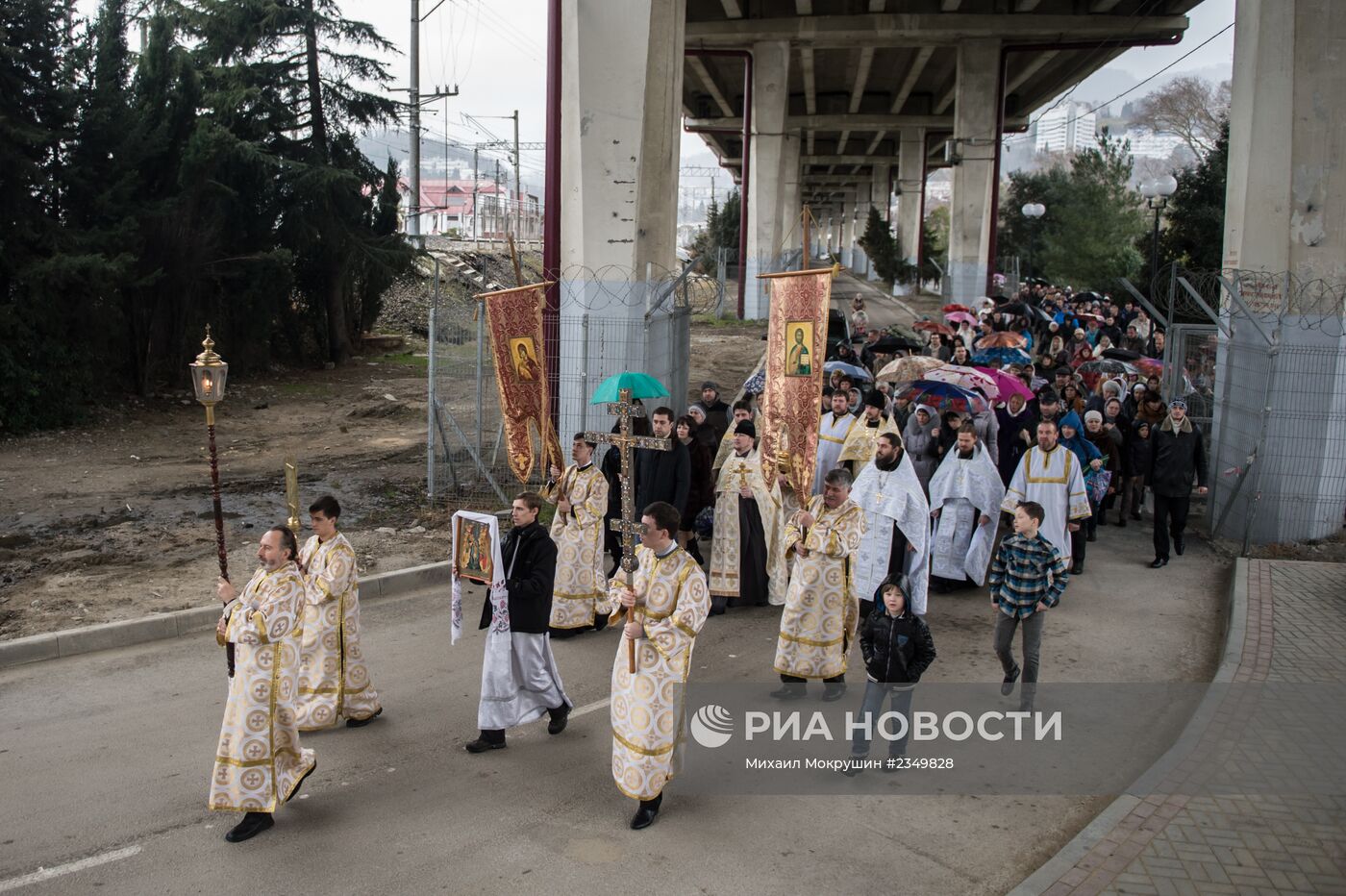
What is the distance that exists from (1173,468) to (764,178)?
28015mm

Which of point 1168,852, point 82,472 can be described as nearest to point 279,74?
point 82,472

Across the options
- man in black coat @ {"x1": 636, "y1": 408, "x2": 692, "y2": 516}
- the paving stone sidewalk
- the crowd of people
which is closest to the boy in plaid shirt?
the crowd of people

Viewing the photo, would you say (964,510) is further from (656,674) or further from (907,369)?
(656,674)

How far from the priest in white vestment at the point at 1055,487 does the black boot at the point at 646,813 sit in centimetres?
533

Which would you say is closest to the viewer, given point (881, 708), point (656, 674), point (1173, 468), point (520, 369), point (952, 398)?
point (656, 674)

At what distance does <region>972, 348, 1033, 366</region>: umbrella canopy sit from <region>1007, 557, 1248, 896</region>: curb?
6886 millimetres

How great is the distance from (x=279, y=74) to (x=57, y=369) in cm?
1066

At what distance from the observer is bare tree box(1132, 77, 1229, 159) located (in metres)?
54.0

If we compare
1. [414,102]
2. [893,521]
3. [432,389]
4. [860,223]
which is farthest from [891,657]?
[860,223]

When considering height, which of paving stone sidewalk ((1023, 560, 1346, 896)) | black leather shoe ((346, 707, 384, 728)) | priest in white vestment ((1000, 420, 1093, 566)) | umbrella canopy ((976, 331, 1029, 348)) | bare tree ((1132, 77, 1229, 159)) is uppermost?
bare tree ((1132, 77, 1229, 159))

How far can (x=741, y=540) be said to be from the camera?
1076cm

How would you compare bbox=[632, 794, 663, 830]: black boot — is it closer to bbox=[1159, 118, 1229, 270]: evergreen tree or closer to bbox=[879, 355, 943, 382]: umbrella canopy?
bbox=[879, 355, 943, 382]: umbrella canopy

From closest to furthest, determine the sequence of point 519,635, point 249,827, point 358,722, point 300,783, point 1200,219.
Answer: point 249,827
point 300,783
point 519,635
point 358,722
point 1200,219

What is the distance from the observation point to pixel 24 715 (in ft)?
26.7
